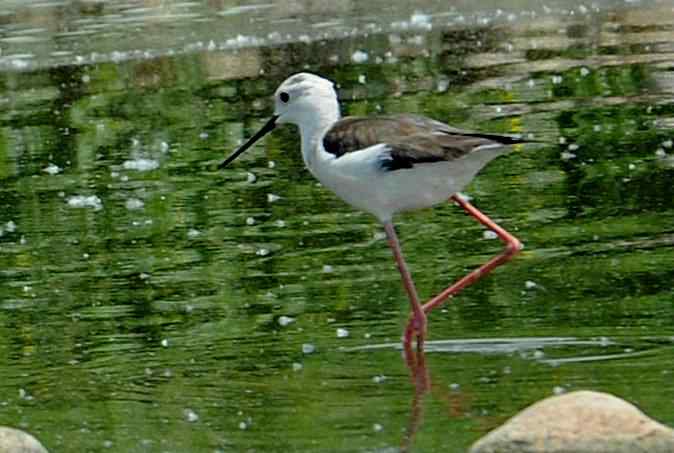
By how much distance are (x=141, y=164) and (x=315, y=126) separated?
12.3 ft

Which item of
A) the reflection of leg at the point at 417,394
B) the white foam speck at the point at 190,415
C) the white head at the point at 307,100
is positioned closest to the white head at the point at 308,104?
the white head at the point at 307,100

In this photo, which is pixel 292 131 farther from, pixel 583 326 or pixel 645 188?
pixel 583 326

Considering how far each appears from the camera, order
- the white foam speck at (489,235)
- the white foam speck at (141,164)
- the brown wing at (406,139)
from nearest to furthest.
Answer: the brown wing at (406,139) → the white foam speck at (489,235) → the white foam speck at (141,164)

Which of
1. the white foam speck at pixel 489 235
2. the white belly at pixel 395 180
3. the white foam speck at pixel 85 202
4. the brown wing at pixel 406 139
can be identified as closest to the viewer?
the brown wing at pixel 406 139

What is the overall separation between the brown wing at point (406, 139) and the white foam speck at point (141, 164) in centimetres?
370

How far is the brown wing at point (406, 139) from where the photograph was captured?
727 centimetres

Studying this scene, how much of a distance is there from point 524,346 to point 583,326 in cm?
33

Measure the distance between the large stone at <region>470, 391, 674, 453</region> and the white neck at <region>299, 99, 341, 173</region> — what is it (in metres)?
2.52

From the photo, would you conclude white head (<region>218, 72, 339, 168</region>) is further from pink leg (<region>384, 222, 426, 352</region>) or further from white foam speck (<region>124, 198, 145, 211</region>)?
white foam speck (<region>124, 198, 145, 211</region>)

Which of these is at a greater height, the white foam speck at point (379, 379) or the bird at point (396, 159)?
the bird at point (396, 159)

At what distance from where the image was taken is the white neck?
7.90 m

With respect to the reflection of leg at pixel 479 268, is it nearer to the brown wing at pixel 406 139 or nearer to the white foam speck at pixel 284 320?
the brown wing at pixel 406 139

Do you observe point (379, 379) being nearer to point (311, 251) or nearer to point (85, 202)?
point (311, 251)

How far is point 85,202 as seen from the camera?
10633 mm
